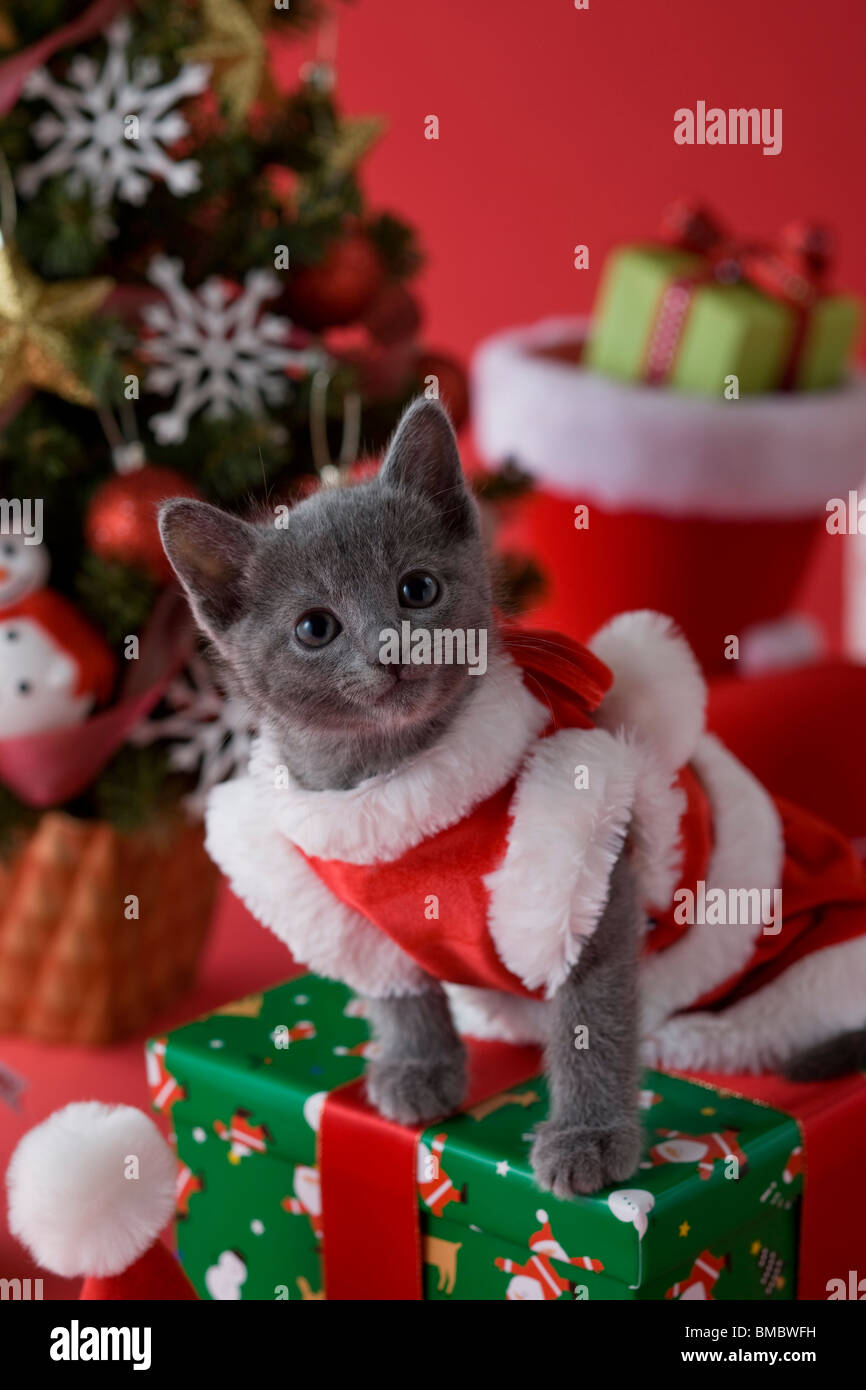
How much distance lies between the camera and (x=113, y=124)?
46.9 inches

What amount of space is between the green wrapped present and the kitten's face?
992 millimetres

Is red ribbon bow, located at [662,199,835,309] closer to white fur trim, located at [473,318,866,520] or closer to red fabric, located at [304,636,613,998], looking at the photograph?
white fur trim, located at [473,318,866,520]

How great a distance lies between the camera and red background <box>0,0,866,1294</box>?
2119 millimetres

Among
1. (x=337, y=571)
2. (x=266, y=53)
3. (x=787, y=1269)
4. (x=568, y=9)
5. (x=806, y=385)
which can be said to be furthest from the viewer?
(x=568, y=9)

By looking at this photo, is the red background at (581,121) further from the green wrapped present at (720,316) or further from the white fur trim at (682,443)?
the white fur trim at (682,443)

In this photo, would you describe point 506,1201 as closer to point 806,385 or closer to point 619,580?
point 619,580

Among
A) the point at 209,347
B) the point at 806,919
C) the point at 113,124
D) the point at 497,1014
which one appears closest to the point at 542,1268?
the point at 497,1014

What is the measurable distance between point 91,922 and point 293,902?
529 mm

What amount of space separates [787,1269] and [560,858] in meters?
0.32

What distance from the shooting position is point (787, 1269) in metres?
0.87

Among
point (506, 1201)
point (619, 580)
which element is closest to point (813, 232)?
point (619, 580)

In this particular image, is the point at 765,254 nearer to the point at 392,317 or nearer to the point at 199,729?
the point at 392,317

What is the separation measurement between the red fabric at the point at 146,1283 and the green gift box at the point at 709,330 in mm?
1203

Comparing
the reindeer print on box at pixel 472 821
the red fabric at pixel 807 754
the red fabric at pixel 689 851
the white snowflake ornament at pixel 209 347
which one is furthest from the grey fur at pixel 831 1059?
the white snowflake ornament at pixel 209 347
